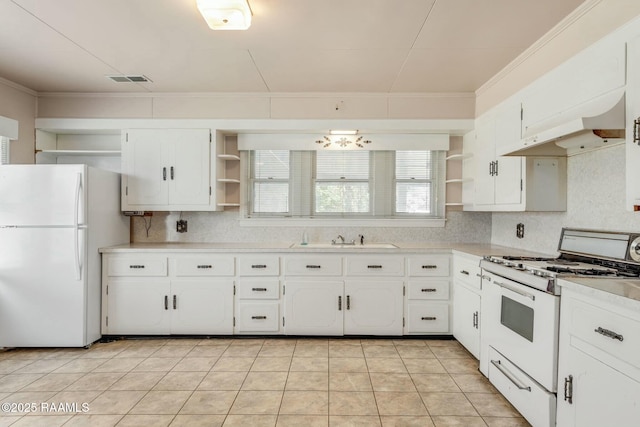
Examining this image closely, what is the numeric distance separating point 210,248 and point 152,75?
1671mm

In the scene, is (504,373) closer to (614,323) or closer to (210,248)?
(614,323)

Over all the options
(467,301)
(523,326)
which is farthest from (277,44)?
(467,301)

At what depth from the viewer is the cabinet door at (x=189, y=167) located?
3.56m

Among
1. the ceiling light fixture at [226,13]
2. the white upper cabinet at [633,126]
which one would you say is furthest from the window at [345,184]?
the white upper cabinet at [633,126]

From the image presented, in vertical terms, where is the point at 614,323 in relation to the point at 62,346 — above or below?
above

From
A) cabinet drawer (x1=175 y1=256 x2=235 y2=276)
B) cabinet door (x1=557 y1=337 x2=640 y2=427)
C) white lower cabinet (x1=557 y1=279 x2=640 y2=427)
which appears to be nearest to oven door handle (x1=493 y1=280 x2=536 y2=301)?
white lower cabinet (x1=557 y1=279 x2=640 y2=427)

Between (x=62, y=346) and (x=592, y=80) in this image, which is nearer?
(x=592, y=80)

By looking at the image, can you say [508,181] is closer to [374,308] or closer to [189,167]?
[374,308]

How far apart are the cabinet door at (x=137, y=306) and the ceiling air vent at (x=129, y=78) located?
Answer: 6.18ft

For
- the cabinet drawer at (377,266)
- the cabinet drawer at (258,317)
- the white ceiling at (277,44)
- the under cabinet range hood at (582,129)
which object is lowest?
the cabinet drawer at (258,317)

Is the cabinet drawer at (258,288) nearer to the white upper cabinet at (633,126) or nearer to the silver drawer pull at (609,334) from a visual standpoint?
the silver drawer pull at (609,334)

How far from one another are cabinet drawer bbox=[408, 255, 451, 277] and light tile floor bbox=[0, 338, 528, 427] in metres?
0.64

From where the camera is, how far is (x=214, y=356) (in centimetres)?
294

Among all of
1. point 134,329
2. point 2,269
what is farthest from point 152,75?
point 134,329
